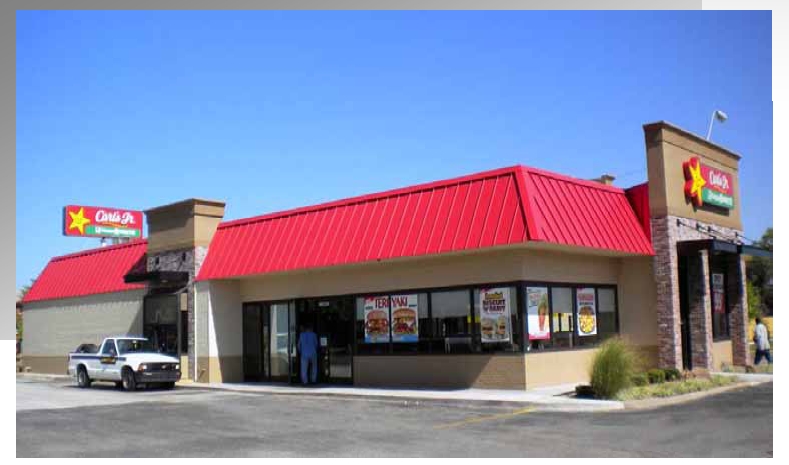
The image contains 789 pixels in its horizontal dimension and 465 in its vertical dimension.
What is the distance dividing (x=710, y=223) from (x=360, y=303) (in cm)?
1115

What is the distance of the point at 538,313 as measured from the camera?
21.0 meters

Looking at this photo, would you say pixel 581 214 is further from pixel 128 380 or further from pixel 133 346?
pixel 133 346

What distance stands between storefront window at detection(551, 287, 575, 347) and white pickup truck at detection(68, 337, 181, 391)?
486 inches

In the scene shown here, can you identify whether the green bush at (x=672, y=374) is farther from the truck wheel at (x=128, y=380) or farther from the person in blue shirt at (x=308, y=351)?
the truck wheel at (x=128, y=380)

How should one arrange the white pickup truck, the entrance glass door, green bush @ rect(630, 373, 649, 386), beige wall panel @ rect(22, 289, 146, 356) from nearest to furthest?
green bush @ rect(630, 373, 649, 386) → the entrance glass door → the white pickup truck → beige wall panel @ rect(22, 289, 146, 356)

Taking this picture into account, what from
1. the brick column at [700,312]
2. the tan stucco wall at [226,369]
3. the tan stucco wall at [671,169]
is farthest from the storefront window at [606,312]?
the tan stucco wall at [226,369]

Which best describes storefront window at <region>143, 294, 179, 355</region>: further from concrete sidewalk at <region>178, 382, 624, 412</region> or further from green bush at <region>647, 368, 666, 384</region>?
green bush at <region>647, 368, 666, 384</region>

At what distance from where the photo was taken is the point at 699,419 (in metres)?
14.9

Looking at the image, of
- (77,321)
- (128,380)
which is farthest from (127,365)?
(77,321)

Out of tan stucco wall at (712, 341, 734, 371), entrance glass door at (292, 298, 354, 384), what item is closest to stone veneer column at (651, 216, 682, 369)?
tan stucco wall at (712, 341, 734, 371)

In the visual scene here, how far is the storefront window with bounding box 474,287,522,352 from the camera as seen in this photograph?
20578 mm

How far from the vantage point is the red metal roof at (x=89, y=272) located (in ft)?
109

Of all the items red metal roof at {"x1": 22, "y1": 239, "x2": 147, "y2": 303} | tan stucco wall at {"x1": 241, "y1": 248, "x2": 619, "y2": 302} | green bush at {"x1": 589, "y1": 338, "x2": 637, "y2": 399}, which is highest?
red metal roof at {"x1": 22, "y1": 239, "x2": 147, "y2": 303}
